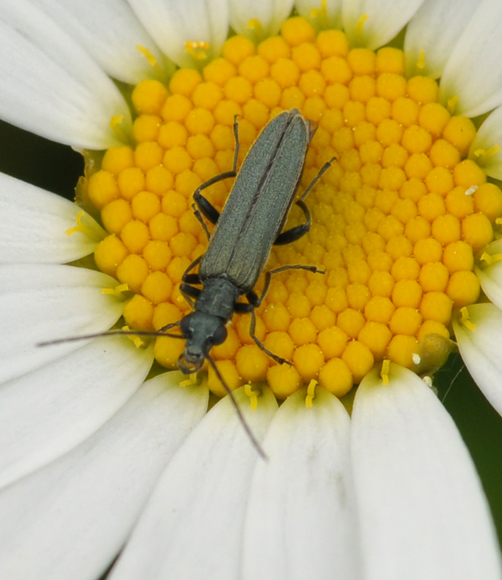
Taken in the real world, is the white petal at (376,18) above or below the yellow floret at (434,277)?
above

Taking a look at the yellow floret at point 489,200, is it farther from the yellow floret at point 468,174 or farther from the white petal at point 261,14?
the white petal at point 261,14

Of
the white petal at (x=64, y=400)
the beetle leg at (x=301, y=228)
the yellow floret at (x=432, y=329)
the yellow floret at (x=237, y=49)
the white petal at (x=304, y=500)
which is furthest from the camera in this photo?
the yellow floret at (x=237, y=49)

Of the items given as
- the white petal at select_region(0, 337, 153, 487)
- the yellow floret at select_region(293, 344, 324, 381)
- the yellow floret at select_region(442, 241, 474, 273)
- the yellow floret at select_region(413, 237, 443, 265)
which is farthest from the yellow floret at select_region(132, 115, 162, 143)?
the yellow floret at select_region(442, 241, 474, 273)

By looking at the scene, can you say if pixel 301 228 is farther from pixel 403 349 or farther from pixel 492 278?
pixel 492 278

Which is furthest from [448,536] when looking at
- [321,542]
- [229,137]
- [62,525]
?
[229,137]

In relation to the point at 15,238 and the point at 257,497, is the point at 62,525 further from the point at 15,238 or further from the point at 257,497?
the point at 15,238

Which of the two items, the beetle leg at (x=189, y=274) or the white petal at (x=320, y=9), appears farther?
the white petal at (x=320, y=9)

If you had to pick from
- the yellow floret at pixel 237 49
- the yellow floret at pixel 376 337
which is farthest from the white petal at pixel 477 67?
the yellow floret at pixel 376 337
